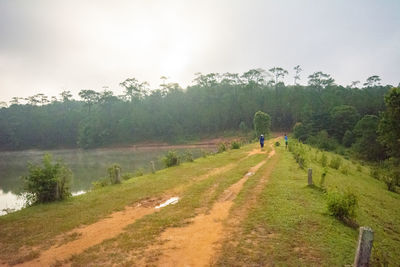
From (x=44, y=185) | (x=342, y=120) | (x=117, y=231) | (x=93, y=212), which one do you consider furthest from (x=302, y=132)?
(x=117, y=231)

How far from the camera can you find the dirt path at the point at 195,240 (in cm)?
514

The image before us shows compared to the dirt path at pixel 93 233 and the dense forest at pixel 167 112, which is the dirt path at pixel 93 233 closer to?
the dirt path at pixel 93 233

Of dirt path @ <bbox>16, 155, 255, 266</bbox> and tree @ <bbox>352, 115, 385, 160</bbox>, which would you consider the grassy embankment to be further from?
tree @ <bbox>352, 115, 385, 160</bbox>

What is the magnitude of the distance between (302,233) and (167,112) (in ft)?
228

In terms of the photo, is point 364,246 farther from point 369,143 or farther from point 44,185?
point 369,143

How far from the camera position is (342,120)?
41.7 meters

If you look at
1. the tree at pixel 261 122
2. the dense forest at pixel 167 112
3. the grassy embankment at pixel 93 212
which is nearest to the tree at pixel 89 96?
the dense forest at pixel 167 112

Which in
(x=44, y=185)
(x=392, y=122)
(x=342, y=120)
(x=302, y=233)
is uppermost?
(x=342, y=120)

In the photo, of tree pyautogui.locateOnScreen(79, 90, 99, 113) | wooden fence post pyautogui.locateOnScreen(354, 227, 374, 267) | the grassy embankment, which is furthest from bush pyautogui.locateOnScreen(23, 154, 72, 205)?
tree pyautogui.locateOnScreen(79, 90, 99, 113)

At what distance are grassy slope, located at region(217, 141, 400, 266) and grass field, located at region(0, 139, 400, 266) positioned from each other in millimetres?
23

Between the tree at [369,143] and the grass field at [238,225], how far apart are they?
68.2 feet

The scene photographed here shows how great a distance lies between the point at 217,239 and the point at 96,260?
2.94 meters

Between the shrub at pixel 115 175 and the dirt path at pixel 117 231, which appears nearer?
the dirt path at pixel 117 231

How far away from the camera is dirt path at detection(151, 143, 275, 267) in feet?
16.9
